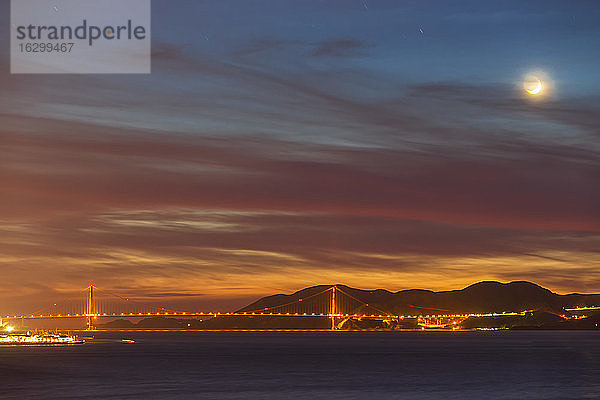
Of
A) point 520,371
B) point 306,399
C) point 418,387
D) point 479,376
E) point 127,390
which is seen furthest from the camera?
point 520,371

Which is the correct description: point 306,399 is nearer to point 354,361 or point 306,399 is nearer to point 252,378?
point 252,378

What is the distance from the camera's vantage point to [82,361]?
103 m

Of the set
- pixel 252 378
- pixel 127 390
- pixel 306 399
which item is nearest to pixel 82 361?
pixel 252 378

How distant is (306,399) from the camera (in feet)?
187

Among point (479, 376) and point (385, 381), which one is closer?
point (385, 381)

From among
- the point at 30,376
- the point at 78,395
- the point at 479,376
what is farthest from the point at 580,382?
the point at 30,376

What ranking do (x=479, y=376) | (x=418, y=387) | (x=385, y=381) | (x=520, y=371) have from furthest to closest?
(x=520, y=371) < (x=479, y=376) < (x=385, y=381) < (x=418, y=387)

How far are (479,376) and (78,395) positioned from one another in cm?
3651

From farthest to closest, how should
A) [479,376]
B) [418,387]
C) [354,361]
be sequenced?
1. [354,361]
2. [479,376]
3. [418,387]

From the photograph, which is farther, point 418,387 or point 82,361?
point 82,361

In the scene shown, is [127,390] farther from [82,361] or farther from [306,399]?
[82,361]

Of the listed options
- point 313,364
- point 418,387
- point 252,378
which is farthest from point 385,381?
point 313,364

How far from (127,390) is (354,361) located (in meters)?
48.4

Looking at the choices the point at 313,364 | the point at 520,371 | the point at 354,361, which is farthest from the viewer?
the point at 354,361
